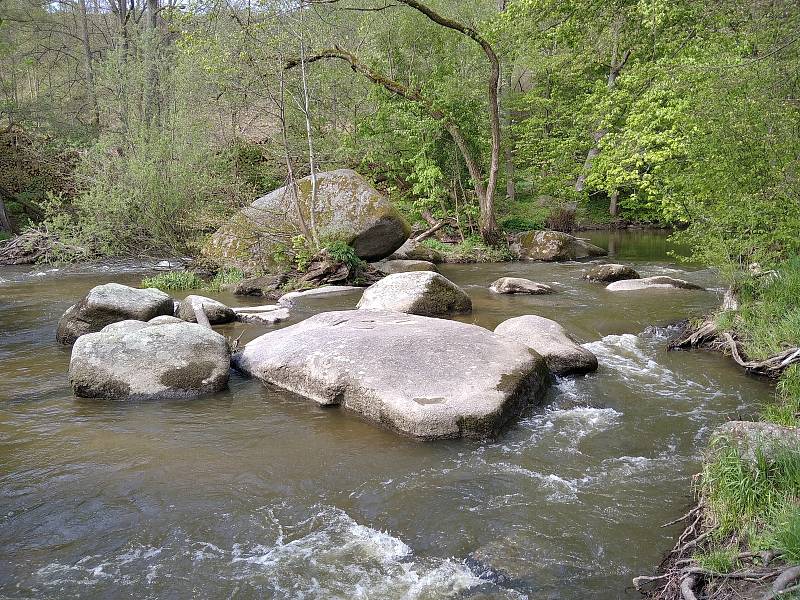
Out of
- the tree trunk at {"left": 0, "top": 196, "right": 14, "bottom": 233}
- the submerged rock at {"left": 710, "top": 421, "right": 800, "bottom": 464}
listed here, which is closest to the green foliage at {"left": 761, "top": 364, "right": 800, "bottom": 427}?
the submerged rock at {"left": 710, "top": 421, "right": 800, "bottom": 464}

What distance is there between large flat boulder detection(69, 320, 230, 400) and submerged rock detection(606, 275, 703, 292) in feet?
31.7

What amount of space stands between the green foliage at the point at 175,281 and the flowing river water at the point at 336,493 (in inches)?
256

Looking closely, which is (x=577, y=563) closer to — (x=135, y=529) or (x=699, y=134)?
(x=135, y=529)

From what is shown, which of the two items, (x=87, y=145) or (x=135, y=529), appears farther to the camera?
(x=87, y=145)

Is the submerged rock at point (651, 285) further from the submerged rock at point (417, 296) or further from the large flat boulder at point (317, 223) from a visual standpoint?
the large flat boulder at point (317, 223)

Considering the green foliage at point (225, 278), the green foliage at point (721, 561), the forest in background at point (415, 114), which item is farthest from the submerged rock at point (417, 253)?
the green foliage at point (721, 561)

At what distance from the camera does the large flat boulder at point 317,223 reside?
15914mm

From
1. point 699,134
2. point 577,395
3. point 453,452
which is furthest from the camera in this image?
point 699,134

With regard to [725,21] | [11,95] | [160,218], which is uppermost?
[11,95]

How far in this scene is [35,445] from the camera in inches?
239

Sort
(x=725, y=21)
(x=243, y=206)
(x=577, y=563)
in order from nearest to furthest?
(x=577, y=563)
(x=725, y=21)
(x=243, y=206)

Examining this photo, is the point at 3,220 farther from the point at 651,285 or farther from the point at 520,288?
the point at 651,285

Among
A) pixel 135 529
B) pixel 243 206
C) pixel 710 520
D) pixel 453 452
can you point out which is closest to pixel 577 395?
pixel 453 452

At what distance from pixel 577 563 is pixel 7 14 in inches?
1222
